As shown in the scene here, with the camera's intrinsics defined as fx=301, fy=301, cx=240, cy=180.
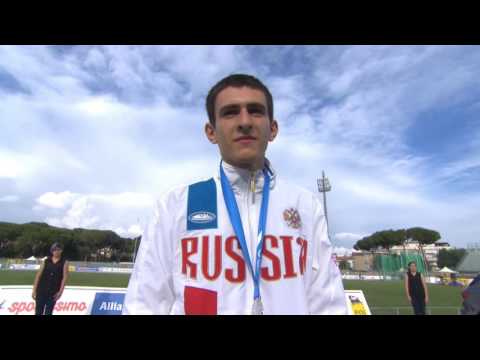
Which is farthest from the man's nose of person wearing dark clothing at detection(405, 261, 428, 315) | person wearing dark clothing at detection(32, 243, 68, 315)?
person wearing dark clothing at detection(405, 261, 428, 315)

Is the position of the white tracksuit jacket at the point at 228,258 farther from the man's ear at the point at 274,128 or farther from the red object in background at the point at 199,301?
the man's ear at the point at 274,128

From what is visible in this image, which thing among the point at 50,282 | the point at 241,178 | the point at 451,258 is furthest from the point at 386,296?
the point at 451,258

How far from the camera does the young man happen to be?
1550 millimetres

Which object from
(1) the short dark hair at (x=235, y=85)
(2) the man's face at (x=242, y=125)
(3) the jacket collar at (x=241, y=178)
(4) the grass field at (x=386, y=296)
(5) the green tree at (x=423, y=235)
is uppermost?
(5) the green tree at (x=423, y=235)

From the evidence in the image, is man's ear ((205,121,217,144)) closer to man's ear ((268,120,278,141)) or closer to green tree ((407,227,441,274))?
man's ear ((268,120,278,141))

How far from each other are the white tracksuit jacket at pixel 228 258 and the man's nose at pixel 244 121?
29 centimetres

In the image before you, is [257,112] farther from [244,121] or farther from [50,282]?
[50,282]

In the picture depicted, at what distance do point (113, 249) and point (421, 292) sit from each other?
84388 mm

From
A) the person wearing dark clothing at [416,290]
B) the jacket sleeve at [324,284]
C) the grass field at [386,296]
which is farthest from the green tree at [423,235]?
the jacket sleeve at [324,284]

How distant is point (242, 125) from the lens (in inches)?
67.4

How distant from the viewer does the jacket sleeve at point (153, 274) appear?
1532 millimetres

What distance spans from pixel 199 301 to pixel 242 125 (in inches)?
38.0
